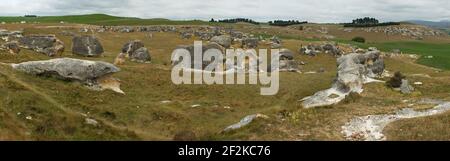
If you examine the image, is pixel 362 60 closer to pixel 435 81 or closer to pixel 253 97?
pixel 435 81

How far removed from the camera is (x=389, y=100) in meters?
48.4

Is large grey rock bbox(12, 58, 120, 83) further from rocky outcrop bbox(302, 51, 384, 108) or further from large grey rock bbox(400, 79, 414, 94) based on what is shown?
large grey rock bbox(400, 79, 414, 94)

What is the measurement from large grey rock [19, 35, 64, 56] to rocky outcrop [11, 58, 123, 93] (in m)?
30.8

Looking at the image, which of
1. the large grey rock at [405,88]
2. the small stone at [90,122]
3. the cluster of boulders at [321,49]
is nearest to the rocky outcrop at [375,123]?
the large grey rock at [405,88]

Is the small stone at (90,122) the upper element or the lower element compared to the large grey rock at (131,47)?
lower

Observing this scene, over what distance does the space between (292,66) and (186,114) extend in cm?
3925

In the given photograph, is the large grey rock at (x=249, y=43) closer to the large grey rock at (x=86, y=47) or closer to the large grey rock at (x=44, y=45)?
the large grey rock at (x=86, y=47)

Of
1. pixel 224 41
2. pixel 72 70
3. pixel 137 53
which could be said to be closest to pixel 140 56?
pixel 137 53

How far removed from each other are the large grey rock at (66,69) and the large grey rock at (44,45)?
3118cm

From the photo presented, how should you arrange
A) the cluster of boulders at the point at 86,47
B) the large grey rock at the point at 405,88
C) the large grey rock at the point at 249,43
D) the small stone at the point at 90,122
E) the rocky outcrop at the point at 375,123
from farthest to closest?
the large grey rock at the point at 249,43
the cluster of boulders at the point at 86,47
the large grey rock at the point at 405,88
the rocky outcrop at the point at 375,123
the small stone at the point at 90,122

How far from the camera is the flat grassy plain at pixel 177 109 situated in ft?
105

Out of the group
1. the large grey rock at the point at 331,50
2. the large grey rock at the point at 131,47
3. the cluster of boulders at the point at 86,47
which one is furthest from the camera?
the large grey rock at the point at 331,50

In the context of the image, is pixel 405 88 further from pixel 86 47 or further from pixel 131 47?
pixel 86 47
